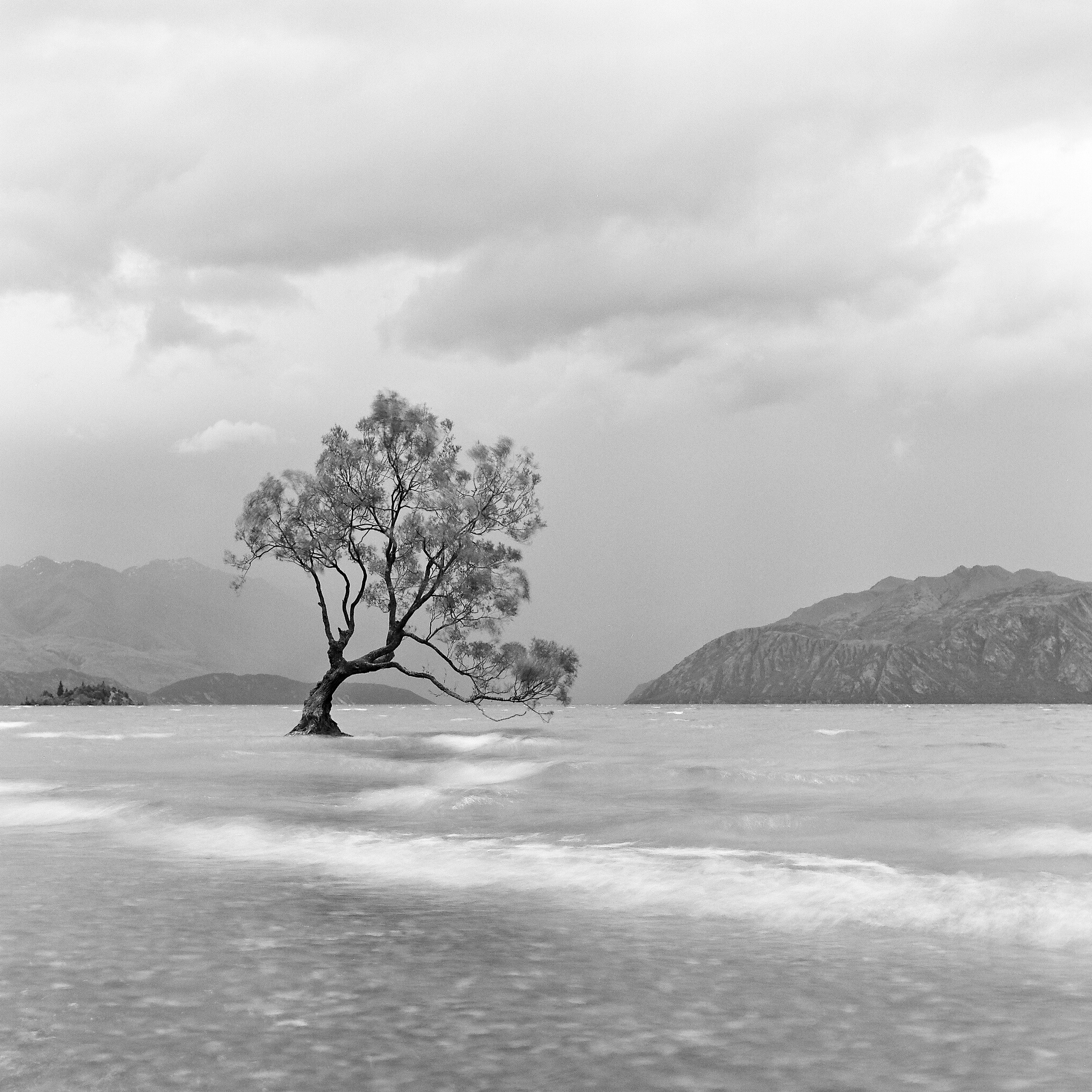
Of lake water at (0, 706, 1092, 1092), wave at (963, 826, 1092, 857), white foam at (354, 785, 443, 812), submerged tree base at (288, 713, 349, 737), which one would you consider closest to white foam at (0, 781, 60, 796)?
lake water at (0, 706, 1092, 1092)

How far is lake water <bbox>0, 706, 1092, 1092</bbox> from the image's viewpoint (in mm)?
7312

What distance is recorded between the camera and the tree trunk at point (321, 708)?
61.5 metres

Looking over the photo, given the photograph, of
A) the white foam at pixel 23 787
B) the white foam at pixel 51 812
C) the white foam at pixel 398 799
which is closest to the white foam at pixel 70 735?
the white foam at pixel 23 787

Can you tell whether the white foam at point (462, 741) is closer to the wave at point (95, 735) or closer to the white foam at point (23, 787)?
the wave at point (95, 735)

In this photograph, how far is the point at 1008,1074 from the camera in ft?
23.6

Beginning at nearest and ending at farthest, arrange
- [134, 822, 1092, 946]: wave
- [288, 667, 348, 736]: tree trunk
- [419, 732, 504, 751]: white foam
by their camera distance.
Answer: [134, 822, 1092, 946]: wave
[419, 732, 504, 751]: white foam
[288, 667, 348, 736]: tree trunk

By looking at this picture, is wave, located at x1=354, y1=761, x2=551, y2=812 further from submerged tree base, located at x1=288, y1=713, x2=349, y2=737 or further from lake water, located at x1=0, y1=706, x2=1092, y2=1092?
submerged tree base, located at x1=288, y1=713, x2=349, y2=737

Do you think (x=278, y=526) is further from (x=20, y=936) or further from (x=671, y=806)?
(x=20, y=936)

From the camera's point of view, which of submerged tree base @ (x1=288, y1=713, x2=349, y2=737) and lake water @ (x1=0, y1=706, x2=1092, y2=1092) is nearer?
lake water @ (x1=0, y1=706, x2=1092, y2=1092)

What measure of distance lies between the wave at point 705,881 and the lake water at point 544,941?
77 millimetres

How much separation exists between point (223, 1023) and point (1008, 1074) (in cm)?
526

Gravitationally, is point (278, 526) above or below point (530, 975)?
above

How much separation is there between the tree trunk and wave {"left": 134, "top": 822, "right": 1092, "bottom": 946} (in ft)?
134

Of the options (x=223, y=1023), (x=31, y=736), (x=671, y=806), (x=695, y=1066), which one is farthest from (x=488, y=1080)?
(x=31, y=736)
